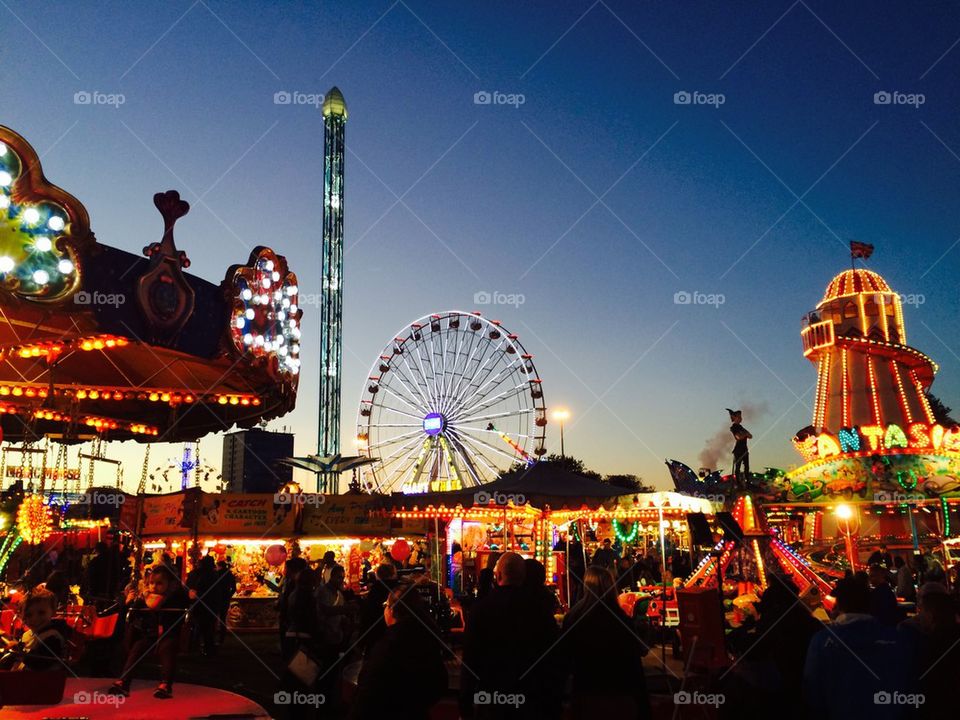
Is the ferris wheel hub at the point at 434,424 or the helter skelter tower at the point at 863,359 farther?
the helter skelter tower at the point at 863,359

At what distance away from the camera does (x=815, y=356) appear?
3684 cm


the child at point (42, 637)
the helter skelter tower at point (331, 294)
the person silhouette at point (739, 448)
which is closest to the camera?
the child at point (42, 637)

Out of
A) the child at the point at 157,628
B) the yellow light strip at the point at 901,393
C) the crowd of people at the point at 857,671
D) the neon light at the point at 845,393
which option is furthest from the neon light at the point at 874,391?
the crowd of people at the point at 857,671

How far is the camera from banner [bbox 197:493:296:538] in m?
18.0

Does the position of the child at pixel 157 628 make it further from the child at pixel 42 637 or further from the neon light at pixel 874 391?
the neon light at pixel 874 391

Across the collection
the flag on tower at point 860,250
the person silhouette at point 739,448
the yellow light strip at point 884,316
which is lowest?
the person silhouette at point 739,448

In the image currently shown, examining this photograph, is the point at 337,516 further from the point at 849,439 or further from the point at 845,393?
the point at 845,393

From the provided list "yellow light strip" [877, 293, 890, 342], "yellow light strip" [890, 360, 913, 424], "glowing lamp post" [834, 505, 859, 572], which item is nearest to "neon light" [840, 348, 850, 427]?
"yellow light strip" [890, 360, 913, 424]

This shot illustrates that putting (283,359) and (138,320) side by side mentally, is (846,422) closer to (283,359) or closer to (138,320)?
(283,359)

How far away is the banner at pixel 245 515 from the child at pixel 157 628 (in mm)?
10204

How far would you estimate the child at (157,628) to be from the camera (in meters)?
7.72

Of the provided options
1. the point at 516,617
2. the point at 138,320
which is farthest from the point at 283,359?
the point at 516,617

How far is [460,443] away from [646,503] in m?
16.7

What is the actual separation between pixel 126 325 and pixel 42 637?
4309mm
